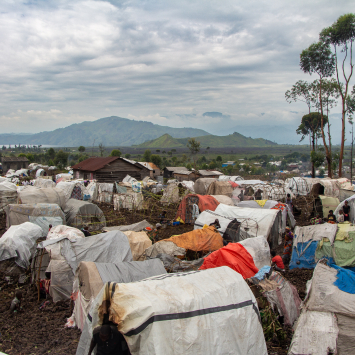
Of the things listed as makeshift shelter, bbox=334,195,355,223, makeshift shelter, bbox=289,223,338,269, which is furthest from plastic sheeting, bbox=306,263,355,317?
makeshift shelter, bbox=334,195,355,223

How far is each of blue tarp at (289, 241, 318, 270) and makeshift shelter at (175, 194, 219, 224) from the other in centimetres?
734

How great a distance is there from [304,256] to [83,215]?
38.5 feet

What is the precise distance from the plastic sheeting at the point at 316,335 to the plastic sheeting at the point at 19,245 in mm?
8984

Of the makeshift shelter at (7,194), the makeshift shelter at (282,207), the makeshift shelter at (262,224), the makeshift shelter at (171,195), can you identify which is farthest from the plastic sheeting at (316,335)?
the makeshift shelter at (7,194)

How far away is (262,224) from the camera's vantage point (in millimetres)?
13453

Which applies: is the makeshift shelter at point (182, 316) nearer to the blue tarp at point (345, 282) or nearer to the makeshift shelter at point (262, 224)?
the blue tarp at point (345, 282)

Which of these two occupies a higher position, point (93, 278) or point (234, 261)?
point (93, 278)

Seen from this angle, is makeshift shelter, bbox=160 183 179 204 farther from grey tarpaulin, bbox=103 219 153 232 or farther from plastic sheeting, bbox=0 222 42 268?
plastic sheeting, bbox=0 222 42 268

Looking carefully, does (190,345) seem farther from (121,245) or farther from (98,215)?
(98,215)

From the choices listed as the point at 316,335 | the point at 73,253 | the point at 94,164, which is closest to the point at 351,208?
the point at 316,335

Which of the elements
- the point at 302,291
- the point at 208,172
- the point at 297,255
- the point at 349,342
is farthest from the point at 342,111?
the point at 349,342

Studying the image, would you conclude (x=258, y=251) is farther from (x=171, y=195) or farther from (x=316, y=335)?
(x=171, y=195)

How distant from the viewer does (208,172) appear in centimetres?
4106

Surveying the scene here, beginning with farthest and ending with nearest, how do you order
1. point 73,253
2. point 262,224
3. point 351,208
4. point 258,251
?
point 351,208
point 262,224
point 258,251
point 73,253
